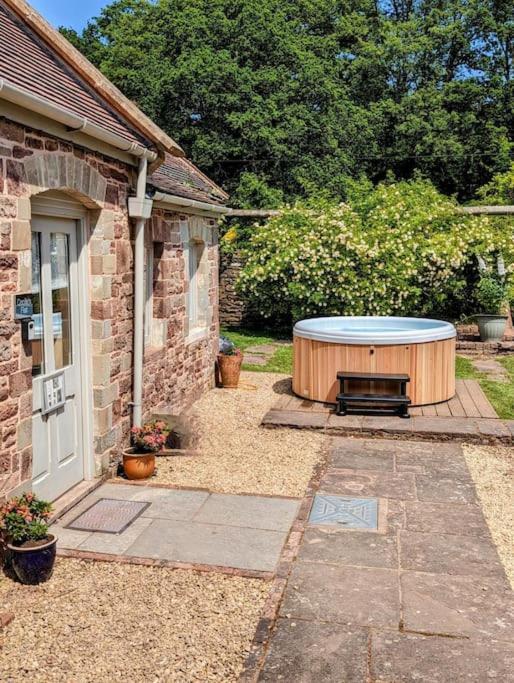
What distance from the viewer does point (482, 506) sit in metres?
6.41

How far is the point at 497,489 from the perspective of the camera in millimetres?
6875

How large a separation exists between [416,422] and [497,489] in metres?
2.12

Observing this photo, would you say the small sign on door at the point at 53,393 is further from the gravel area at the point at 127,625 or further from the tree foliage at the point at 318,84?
the tree foliage at the point at 318,84

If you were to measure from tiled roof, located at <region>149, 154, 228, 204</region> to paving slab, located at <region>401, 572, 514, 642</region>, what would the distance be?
551cm

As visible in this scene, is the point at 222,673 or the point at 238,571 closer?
the point at 222,673

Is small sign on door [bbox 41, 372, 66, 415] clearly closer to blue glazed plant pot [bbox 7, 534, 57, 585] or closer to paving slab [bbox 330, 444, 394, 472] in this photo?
blue glazed plant pot [bbox 7, 534, 57, 585]

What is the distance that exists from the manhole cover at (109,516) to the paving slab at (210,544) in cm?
25

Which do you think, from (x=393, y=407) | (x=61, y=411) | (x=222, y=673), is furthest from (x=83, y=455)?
(x=393, y=407)

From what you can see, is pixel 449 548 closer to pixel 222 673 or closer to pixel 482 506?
pixel 482 506

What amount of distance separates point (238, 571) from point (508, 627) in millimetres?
1803

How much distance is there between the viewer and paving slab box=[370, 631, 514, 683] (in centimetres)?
378

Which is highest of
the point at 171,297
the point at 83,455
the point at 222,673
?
the point at 171,297

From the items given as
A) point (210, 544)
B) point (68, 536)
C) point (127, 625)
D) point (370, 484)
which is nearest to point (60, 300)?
point (68, 536)

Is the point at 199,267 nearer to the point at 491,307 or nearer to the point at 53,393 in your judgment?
the point at 53,393
